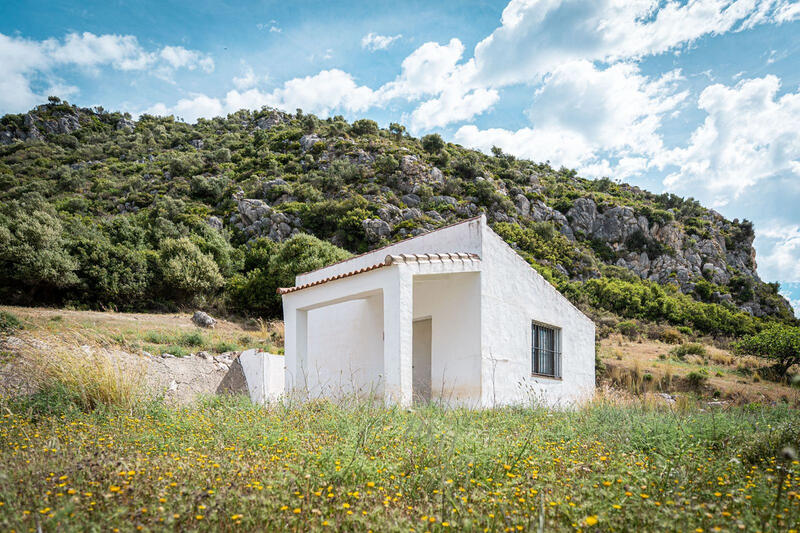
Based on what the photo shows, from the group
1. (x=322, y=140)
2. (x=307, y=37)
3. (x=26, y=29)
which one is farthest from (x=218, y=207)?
(x=307, y=37)

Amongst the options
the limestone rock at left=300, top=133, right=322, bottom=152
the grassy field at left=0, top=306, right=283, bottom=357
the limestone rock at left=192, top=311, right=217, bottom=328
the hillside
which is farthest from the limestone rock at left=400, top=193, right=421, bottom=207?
the limestone rock at left=192, top=311, right=217, bottom=328

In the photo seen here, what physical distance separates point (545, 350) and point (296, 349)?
20.2 ft

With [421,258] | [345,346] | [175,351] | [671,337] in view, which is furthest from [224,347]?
[671,337]

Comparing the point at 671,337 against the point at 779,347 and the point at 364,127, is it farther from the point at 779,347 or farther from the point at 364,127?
the point at 364,127

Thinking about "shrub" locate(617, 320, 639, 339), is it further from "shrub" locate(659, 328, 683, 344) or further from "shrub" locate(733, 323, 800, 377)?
"shrub" locate(733, 323, 800, 377)

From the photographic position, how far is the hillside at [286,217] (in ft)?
79.6

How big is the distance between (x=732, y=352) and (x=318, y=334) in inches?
910

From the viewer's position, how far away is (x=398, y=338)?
786cm

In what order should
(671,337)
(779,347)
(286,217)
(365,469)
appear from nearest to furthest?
(365,469) < (779,347) < (671,337) < (286,217)

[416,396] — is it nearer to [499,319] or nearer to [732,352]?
[499,319]

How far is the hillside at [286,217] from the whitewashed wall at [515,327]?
15140 millimetres

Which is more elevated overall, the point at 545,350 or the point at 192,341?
the point at 545,350

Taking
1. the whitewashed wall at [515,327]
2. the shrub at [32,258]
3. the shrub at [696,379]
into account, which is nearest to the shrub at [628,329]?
the shrub at [696,379]

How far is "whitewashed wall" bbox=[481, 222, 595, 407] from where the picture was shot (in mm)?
9248
